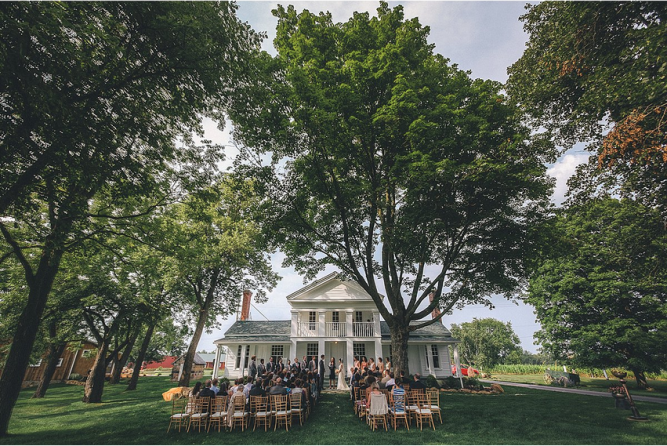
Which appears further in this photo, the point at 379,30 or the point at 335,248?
the point at 335,248

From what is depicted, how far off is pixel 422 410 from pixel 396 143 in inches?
376

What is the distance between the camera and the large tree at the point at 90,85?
4746mm

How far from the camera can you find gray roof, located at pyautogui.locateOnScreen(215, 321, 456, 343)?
2398cm

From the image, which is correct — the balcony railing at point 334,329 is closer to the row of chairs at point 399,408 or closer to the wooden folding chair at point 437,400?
the row of chairs at point 399,408

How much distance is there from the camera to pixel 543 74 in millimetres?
9031

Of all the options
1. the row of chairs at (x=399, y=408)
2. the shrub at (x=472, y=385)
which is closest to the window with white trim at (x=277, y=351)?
the shrub at (x=472, y=385)

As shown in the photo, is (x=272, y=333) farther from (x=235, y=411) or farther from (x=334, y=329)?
(x=235, y=411)

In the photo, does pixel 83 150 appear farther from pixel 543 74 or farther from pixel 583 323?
pixel 583 323

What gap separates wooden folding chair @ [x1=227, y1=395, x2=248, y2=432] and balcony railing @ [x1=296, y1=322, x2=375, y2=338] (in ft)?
48.3

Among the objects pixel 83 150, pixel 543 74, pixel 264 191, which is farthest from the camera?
pixel 264 191

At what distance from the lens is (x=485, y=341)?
2527 inches

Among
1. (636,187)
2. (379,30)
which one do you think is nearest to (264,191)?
(379,30)

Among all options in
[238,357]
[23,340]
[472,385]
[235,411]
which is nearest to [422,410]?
[235,411]

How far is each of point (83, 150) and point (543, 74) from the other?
13.2 meters
